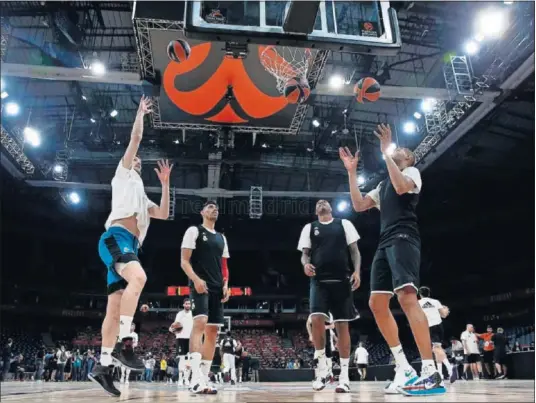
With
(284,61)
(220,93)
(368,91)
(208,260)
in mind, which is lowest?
(208,260)

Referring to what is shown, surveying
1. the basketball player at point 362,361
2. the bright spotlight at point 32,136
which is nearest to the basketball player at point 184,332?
the basketball player at point 362,361

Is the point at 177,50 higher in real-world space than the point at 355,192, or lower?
higher

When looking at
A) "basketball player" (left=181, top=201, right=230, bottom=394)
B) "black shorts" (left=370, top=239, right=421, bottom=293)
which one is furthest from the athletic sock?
"black shorts" (left=370, top=239, right=421, bottom=293)

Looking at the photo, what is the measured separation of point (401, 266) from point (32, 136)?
17713 mm

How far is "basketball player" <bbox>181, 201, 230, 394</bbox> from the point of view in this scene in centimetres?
445

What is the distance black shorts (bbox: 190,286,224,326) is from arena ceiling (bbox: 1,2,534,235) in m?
8.73

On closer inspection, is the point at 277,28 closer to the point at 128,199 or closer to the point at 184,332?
the point at 128,199

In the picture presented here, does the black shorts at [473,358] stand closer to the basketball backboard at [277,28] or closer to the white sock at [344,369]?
the white sock at [344,369]

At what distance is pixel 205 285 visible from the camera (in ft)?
14.7

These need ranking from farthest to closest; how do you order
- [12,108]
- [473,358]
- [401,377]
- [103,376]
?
[12,108] → [473,358] → [401,377] → [103,376]

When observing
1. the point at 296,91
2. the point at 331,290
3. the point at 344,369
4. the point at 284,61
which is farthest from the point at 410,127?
the point at 344,369

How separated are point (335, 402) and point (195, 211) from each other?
2417cm

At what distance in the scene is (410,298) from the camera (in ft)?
11.6

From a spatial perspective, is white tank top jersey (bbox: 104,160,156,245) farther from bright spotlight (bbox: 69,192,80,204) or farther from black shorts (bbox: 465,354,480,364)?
bright spotlight (bbox: 69,192,80,204)
